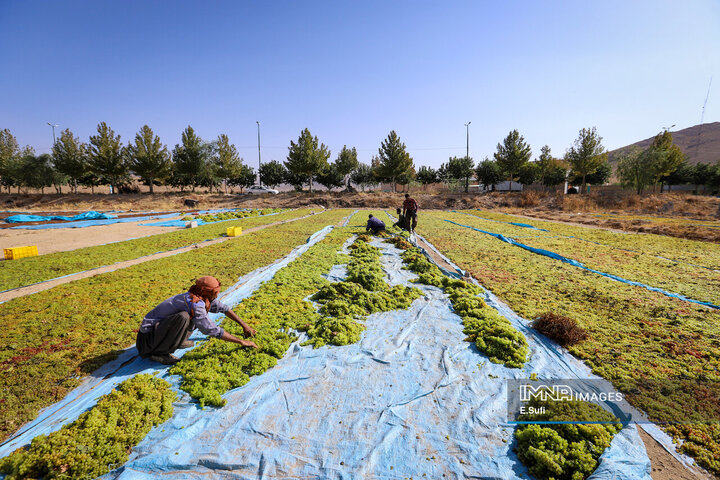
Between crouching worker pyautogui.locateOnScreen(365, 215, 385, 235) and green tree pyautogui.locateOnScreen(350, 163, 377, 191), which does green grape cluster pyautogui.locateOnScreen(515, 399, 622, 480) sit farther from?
green tree pyautogui.locateOnScreen(350, 163, 377, 191)

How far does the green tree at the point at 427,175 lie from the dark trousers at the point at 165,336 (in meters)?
64.6

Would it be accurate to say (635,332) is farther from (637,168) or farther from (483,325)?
(637,168)

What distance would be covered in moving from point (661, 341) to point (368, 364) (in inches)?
188

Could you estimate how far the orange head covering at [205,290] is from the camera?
397 cm

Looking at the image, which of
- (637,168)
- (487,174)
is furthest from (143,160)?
(637,168)


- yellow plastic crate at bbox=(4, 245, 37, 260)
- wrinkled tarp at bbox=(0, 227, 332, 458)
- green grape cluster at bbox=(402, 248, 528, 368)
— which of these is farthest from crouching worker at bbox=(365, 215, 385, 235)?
yellow plastic crate at bbox=(4, 245, 37, 260)

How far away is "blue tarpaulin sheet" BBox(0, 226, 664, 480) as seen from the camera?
101 inches

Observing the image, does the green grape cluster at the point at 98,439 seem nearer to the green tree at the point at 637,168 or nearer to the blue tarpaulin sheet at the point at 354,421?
the blue tarpaulin sheet at the point at 354,421

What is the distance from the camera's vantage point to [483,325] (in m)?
5.05

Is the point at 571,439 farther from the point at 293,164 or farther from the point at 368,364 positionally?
the point at 293,164

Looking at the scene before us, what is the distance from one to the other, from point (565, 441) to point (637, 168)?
49959 mm

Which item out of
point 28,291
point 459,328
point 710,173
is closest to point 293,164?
point 28,291

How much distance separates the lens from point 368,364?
410 cm

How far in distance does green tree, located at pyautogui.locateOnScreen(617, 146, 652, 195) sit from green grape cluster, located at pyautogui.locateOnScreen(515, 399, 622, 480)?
45980mm
